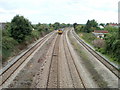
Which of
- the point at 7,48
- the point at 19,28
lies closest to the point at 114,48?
the point at 7,48

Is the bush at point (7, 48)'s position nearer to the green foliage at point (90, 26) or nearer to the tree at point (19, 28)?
the tree at point (19, 28)

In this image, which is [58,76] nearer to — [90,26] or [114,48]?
[114,48]

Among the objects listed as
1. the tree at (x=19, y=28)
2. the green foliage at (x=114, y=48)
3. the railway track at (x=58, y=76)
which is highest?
the tree at (x=19, y=28)

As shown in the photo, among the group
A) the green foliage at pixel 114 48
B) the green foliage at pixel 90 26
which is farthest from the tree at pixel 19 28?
the green foliage at pixel 90 26

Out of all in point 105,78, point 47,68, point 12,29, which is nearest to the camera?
point 105,78

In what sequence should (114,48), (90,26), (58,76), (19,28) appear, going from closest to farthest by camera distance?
(58,76) < (114,48) < (19,28) < (90,26)

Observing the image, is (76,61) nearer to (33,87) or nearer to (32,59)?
(32,59)

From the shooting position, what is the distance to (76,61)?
1691cm

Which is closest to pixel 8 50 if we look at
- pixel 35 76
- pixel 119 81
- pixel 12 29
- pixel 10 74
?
pixel 12 29

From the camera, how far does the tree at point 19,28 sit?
23.6 m

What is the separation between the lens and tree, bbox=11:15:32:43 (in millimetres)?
23567

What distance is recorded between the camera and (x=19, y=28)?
77.6 feet

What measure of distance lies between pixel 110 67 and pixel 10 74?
876 centimetres

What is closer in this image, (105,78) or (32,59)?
(105,78)
